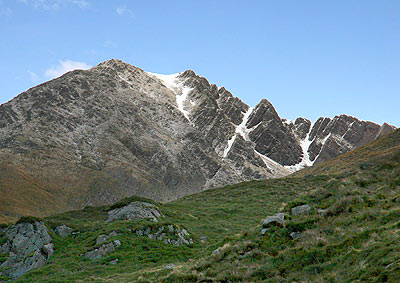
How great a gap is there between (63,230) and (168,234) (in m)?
12.9

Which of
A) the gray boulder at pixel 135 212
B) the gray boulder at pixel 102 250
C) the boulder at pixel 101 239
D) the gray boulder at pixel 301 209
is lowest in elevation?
the gray boulder at pixel 102 250

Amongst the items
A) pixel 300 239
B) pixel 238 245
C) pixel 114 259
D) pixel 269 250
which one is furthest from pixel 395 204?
pixel 114 259

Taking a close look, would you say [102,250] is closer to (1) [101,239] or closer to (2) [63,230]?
(1) [101,239]

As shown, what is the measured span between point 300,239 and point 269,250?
1.52 meters

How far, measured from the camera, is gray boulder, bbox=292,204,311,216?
59.7 ft

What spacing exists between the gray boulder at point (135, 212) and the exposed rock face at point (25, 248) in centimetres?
993

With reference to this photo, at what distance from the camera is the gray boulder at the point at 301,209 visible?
716 inches

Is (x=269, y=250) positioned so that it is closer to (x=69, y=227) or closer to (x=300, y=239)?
(x=300, y=239)

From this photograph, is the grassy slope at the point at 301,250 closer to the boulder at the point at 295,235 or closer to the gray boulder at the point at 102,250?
the boulder at the point at 295,235

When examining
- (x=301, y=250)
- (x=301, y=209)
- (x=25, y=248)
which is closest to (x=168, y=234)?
(x=25, y=248)

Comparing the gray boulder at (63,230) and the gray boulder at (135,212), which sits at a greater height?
the gray boulder at (135,212)

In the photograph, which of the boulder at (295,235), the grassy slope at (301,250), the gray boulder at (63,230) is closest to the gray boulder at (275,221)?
the grassy slope at (301,250)

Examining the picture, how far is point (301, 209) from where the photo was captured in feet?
61.8

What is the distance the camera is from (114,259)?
29.4 m
